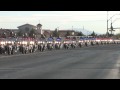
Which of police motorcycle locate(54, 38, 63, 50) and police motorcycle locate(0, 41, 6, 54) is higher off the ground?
police motorcycle locate(0, 41, 6, 54)

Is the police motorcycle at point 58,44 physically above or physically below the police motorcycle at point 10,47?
below

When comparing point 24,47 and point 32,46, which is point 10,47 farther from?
point 32,46

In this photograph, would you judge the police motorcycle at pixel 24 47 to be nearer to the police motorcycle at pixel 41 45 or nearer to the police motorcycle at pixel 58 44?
the police motorcycle at pixel 41 45

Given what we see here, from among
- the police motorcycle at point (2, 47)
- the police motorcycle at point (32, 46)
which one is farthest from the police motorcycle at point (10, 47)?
the police motorcycle at point (32, 46)

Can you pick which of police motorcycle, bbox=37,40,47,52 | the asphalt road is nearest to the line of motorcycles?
police motorcycle, bbox=37,40,47,52

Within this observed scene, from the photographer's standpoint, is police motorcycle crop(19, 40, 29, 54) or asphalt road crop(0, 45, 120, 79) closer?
asphalt road crop(0, 45, 120, 79)

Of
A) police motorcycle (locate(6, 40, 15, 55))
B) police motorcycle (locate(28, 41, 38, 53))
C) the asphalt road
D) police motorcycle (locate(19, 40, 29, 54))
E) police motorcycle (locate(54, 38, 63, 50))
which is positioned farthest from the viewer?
police motorcycle (locate(54, 38, 63, 50))

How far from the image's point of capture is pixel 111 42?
134m

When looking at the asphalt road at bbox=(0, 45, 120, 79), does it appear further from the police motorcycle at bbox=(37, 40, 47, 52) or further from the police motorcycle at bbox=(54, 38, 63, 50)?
the police motorcycle at bbox=(54, 38, 63, 50)

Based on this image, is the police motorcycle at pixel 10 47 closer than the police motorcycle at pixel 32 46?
Yes

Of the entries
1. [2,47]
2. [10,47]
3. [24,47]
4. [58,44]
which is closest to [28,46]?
[24,47]
